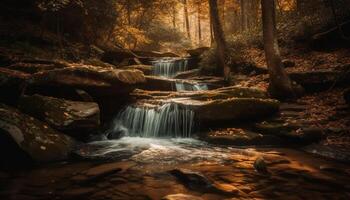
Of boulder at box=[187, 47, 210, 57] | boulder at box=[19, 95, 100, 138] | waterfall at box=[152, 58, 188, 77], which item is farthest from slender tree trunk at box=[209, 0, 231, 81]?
boulder at box=[19, 95, 100, 138]

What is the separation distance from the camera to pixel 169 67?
1991 centimetres

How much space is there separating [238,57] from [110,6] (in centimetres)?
929

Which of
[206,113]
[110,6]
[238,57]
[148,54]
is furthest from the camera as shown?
[148,54]

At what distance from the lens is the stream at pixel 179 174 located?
16.2 ft

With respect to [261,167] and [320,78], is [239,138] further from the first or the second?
[320,78]

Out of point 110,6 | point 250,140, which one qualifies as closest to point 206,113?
point 250,140

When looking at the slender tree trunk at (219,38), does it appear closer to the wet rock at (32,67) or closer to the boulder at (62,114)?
the wet rock at (32,67)

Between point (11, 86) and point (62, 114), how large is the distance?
220cm

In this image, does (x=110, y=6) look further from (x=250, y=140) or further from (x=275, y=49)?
(x=250, y=140)

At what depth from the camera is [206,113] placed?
9.07m

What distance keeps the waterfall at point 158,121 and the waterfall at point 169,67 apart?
9.09m

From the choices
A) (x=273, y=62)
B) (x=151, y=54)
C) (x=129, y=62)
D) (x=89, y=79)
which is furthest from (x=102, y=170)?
(x=151, y=54)

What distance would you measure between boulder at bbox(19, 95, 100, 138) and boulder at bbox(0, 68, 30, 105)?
0.99 meters

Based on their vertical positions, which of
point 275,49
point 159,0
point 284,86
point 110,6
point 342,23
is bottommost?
point 284,86
